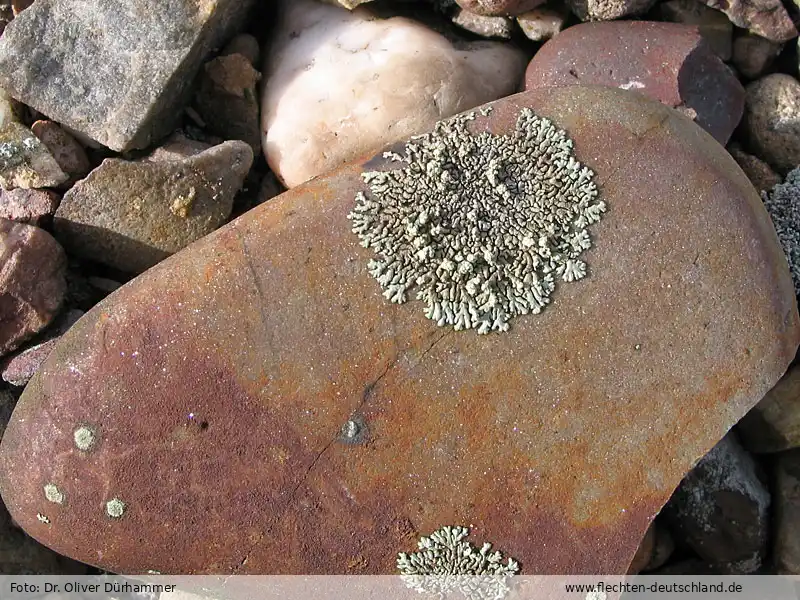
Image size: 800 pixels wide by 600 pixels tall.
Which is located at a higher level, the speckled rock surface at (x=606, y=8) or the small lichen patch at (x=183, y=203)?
the small lichen patch at (x=183, y=203)

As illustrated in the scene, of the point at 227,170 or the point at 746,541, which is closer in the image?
the point at 227,170

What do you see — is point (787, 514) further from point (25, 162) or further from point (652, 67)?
point (25, 162)

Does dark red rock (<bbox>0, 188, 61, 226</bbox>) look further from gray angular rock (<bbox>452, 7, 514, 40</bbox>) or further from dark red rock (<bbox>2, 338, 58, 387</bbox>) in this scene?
gray angular rock (<bbox>452, 7, 514, 40</bbox>)

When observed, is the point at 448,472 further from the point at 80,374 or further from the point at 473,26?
the point at 473,26

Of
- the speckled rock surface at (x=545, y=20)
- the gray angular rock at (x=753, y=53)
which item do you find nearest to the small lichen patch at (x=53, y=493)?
the speckled rock surface at (x=545, y=20)

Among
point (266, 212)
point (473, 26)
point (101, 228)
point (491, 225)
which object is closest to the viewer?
point (491, 225)

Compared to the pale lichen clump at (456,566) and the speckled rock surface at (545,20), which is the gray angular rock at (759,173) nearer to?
the speckled rock surface at (545,20)

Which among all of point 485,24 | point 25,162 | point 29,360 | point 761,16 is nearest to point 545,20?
point 485,24

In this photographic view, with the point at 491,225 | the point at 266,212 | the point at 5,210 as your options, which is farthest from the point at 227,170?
the point at 491,225
